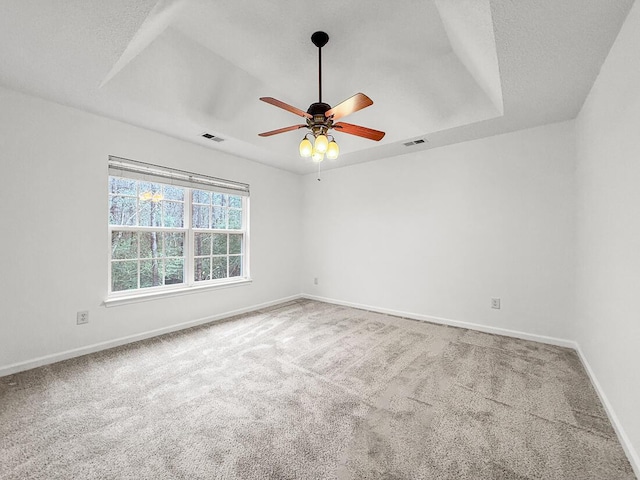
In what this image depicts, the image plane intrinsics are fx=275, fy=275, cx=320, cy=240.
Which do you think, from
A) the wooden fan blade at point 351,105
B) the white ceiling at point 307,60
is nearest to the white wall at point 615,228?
the white ceiling at point 307,60

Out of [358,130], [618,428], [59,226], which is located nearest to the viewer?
[618,428]

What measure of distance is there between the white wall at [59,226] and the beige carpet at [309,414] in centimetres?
31

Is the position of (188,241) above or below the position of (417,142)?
below

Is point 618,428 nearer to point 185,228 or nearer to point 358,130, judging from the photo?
point 358,130

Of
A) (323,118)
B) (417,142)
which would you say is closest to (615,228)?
(323,118)

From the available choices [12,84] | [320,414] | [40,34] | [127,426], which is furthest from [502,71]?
[12,84]

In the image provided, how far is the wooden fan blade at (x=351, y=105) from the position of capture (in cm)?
188

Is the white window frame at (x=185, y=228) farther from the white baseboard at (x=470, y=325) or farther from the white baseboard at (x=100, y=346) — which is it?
the white baseboard at (x=470, y=325)

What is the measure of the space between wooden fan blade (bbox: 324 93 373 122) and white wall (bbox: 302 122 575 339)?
89.0 inches

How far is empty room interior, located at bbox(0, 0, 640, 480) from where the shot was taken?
158cm

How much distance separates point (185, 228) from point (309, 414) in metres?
2.84

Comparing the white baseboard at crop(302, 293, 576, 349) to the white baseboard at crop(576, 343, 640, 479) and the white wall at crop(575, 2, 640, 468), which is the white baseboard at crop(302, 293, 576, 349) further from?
the white baseboard at crop(576, 343, 640, 479)

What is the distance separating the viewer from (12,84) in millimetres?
2326

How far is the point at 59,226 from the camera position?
2656mm
